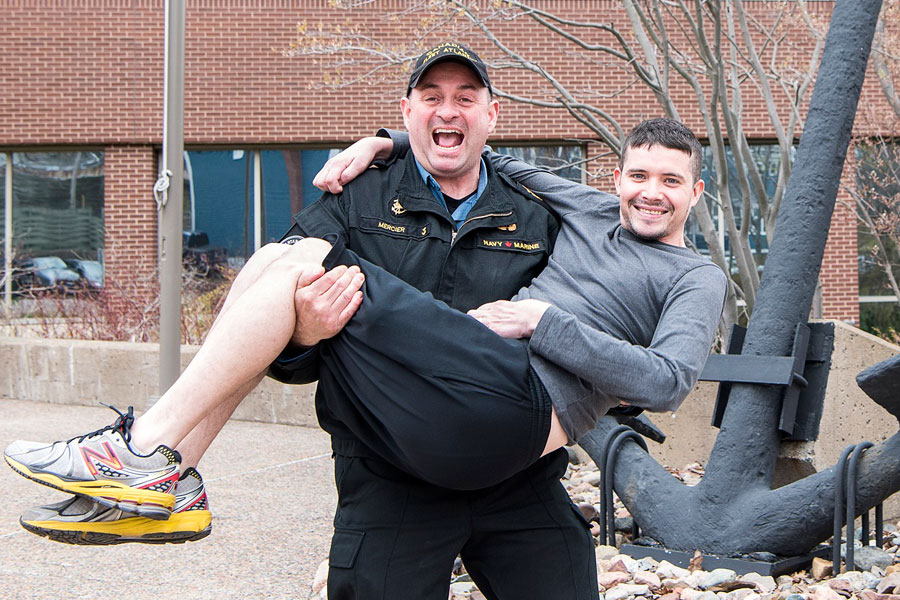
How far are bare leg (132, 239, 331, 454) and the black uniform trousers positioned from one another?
0.37 feet

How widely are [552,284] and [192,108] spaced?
1352cm

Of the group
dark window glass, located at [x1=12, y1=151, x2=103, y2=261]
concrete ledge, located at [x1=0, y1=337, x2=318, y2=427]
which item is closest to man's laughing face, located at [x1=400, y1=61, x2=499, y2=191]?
concrete ledge, located at [x1=0, y1=337, x2=318, y2=427]

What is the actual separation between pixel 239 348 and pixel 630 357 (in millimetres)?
881

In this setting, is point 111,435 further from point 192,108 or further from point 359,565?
point 192,108

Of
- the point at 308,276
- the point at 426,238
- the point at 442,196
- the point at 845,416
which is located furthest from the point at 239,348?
the point at 845,416

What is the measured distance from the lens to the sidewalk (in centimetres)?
405

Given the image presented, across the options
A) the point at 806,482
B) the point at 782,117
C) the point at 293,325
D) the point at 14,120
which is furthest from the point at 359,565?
the point at 14,120

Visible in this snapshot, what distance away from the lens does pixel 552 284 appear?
2535 mm

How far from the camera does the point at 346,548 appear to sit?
7.80ft

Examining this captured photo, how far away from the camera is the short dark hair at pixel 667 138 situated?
2.59 metres

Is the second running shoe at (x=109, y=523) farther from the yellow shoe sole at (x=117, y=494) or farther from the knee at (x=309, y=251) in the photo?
the knee at (x=309, y=251)

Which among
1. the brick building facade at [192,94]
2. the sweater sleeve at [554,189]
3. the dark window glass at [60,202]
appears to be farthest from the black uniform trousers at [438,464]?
the dark window glass at [60,202]

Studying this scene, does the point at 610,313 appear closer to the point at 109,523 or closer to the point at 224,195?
the point at 109,523

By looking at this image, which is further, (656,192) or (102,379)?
(102,379)
